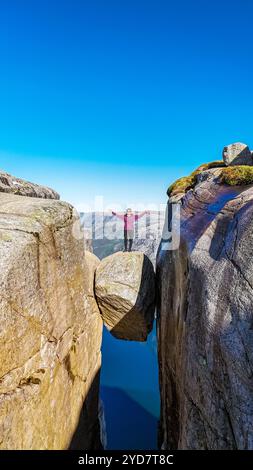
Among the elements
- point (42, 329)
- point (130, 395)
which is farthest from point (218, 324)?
point (130, 395)

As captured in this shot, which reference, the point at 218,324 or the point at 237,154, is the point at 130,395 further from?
the point at 218,324

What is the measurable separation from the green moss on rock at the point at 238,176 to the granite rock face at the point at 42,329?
7.61 metres

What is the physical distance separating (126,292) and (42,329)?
7960 mm

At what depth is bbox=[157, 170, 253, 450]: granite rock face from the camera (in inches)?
258

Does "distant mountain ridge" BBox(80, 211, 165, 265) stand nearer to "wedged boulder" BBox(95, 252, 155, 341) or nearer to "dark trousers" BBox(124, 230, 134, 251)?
"dark trousers" BBox(124, 230, 134, 251)

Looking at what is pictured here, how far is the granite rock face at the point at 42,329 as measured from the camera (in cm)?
845

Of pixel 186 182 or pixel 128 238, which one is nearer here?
pixel 128 238

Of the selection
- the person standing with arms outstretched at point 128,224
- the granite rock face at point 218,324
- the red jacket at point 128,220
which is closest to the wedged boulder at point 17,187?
A: the person standing with arms outstretched at point 128,224

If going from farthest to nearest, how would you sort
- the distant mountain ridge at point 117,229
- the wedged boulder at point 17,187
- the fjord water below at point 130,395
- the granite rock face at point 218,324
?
the fjord water below at point 130,395 < the distant mountain ridge at point 117,229 < the wedged boulder at point 17,187 < the granite rock face at point 218,324

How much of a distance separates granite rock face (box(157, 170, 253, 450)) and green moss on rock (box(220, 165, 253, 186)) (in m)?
0.44

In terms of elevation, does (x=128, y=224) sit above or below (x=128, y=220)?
below

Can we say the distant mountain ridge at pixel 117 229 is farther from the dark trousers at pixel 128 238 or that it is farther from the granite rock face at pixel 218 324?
the granite rock face at pixel 218 324

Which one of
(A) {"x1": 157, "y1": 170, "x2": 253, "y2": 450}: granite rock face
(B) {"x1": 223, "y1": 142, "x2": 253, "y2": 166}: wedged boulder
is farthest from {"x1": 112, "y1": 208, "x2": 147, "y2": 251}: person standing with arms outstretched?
(A) {"x1": 157, "y1": 170, "x2": 253, "y2": 450}: granite rock face

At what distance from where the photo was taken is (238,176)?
489 inches
